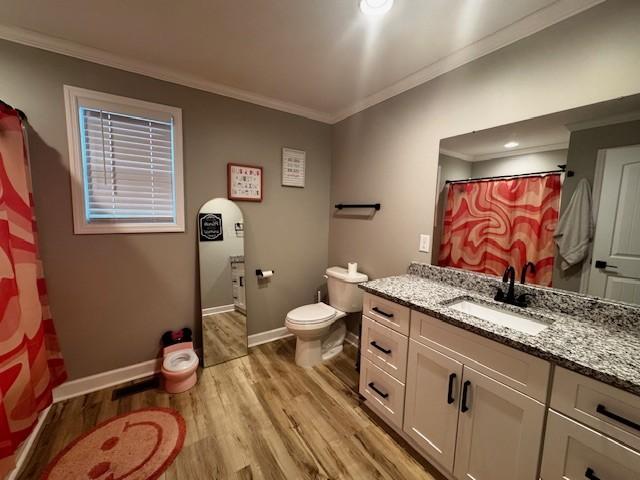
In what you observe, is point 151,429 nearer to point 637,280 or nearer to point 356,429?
point 356,429

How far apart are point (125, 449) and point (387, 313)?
171cm

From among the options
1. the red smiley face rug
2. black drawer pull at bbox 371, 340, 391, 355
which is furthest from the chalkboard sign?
black drawer pull at bbox 371, 340, 391, 355

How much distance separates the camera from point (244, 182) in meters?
2.39

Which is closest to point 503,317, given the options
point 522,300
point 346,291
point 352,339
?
point 522,300

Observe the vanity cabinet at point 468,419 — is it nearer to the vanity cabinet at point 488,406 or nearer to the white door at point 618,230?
the vanity cabinet at point 488,406

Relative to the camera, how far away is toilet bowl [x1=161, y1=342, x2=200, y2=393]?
190 cm

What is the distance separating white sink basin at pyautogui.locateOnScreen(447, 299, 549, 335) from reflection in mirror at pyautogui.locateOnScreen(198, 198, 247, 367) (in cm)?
182

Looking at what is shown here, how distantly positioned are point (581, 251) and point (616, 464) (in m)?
0.91

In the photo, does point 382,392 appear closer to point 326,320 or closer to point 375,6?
point 326,320

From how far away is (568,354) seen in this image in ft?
3.01

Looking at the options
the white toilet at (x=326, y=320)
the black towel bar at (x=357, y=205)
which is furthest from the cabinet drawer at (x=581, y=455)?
the black towel bar at (x=357, y=205)

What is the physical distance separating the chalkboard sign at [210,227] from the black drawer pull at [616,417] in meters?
2.41

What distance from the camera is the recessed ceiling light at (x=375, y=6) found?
128cm

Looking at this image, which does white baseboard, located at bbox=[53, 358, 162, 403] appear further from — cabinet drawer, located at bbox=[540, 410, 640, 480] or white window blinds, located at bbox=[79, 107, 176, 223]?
cabinet drawer, located at bbox=[540, 410, 640, 480]
